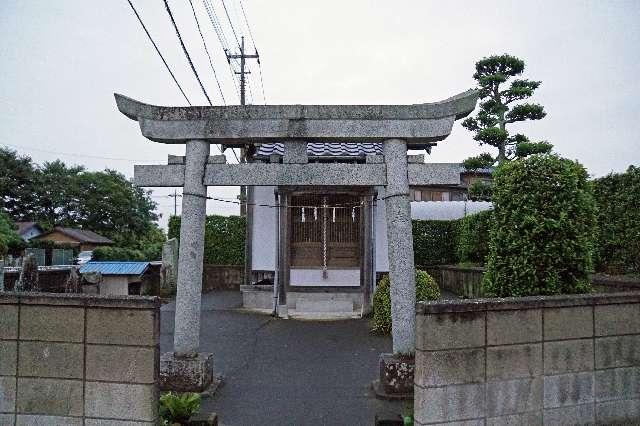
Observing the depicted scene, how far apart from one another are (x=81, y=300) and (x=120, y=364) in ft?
2.42

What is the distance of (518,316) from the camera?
4523 mm

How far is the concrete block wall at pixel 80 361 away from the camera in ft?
14.0

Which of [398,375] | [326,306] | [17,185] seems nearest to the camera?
[398,375]

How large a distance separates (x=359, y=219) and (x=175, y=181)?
8445 millimetres

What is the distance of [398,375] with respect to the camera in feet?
20.9

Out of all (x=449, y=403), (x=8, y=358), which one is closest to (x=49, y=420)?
(x=8, y=358)

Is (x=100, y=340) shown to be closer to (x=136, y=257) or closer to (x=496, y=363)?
(x=496, y=363)

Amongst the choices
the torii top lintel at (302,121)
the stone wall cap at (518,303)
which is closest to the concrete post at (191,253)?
the torii top lintel at (302,121)

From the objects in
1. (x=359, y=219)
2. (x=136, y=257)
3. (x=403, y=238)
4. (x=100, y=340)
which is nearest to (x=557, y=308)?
(x=403, y=238)

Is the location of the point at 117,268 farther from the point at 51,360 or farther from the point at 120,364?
the point at 120,364

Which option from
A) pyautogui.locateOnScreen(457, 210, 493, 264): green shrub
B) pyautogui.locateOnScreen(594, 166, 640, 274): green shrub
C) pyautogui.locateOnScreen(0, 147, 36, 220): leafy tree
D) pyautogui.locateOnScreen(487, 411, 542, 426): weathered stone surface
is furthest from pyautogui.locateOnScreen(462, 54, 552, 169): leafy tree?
pyautogui.locateOnScreen(0, 147, 36, 220): leafy tree

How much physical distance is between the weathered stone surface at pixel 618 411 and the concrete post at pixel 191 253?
17.2ft

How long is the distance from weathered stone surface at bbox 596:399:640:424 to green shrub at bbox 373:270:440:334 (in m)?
5.53

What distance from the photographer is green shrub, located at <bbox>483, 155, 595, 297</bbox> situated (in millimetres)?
6035
